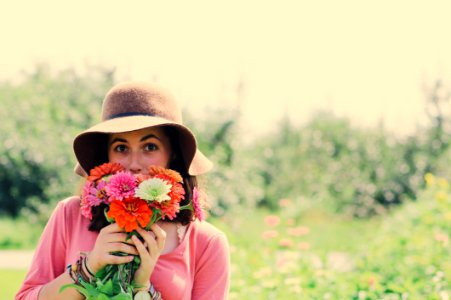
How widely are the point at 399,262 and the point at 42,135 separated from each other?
8.31 m

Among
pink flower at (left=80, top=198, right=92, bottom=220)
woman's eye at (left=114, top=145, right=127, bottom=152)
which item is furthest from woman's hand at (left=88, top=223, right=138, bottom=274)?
woman's eye at (left=114, top=145, right=127, bottom=152)

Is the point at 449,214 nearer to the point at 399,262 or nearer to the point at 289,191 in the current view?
the point at 399,262

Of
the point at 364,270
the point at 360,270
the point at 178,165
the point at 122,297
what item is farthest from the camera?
the point at 360,270

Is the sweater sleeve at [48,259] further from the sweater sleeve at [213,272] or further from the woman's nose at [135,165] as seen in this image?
the sweater sleeve at [213,272]

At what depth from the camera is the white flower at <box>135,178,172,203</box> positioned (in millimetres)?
2010

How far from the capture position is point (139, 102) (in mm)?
2311

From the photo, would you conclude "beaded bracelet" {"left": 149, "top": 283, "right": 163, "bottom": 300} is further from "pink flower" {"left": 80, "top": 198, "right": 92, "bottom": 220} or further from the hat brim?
the hat brim

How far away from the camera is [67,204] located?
7.50 ft

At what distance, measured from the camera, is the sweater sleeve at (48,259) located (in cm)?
218

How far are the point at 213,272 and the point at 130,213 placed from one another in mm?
460

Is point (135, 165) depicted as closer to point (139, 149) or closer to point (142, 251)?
point (139, 149)

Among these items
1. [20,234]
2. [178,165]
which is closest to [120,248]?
[178,165]

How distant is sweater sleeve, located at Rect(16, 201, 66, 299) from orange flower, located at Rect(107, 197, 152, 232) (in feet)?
0.96

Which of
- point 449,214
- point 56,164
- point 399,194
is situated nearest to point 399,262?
point 449,214
